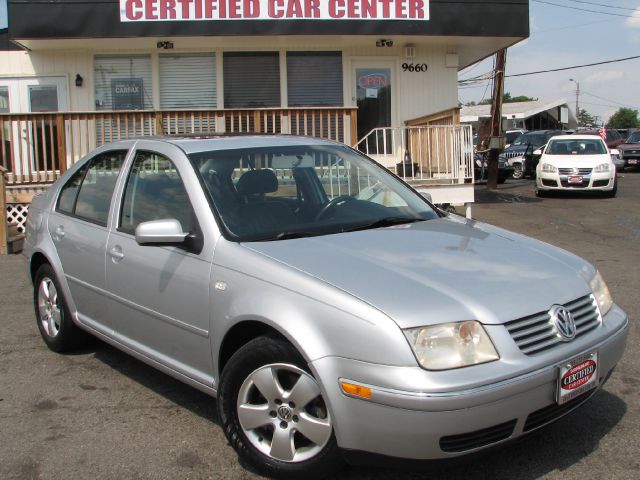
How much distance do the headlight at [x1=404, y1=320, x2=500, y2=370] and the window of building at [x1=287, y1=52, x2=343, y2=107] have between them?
10.5m

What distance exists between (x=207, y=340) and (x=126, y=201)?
132 centimetres

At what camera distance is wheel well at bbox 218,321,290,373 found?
3.27m

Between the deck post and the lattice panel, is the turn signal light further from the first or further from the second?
the lattice panel

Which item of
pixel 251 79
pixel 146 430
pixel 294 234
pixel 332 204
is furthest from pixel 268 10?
pixel 146 430

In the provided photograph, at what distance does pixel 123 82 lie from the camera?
41.8ft

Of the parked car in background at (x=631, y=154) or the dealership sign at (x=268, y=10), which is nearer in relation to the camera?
the dealership sign at (x=268, y=10)

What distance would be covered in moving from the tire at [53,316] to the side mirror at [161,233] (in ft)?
5.54

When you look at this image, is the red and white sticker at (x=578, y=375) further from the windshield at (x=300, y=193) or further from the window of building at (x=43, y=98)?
the window of building at (x=43, y=98)

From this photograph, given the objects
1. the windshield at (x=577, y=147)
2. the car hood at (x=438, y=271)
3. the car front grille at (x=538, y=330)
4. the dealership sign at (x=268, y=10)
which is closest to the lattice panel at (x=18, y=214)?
the dealership sign at (x=268, y=10)

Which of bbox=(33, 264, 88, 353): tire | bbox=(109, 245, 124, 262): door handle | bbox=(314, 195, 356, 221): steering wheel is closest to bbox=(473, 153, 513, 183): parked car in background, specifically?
bbox=(33, 264, 88, 353): tire

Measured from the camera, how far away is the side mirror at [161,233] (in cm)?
353

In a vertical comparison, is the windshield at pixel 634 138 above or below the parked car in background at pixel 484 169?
above

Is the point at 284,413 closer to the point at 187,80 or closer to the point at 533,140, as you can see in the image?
the point at 187,80

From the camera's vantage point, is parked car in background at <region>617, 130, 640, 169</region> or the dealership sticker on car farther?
parked car in background at <region>617, 130, 640, 169</region>
